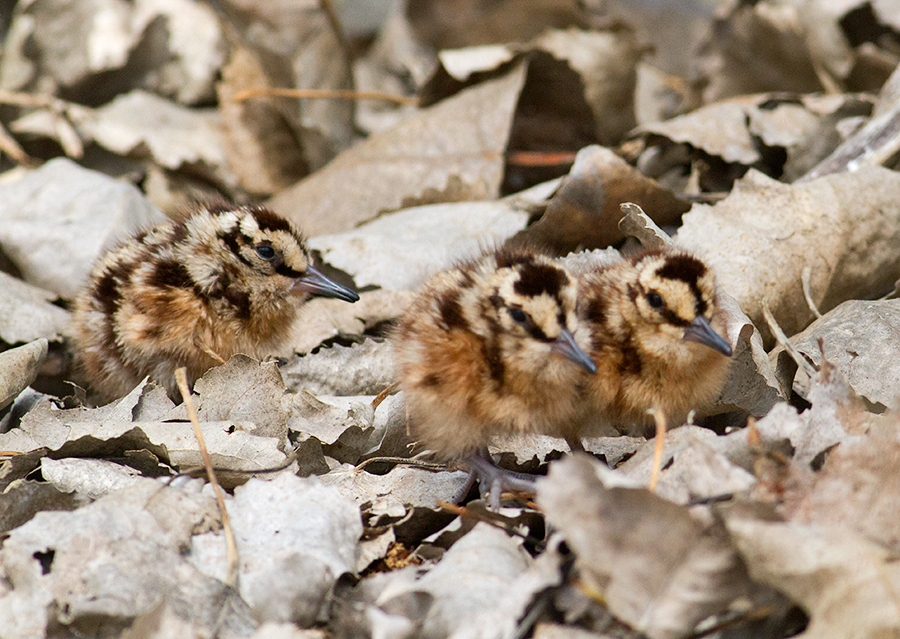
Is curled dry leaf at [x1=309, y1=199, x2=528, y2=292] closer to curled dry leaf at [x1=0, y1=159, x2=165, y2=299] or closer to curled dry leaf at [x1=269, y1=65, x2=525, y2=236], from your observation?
curled dry leaf at [x1=269, y1=65, x2=525, y2=236]

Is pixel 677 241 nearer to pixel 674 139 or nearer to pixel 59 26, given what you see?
pixel 674 139

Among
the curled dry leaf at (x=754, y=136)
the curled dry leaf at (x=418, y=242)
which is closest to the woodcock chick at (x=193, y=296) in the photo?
the curled dry leaf at (x=418, y=242)

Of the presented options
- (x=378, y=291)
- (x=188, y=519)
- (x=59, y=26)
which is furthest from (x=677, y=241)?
(x=59, y=26)

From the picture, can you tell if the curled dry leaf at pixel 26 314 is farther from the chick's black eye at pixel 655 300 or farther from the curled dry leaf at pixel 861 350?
the curled dry leaf at pixel 861 350

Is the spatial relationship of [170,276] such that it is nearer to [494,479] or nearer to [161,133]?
[494,479]

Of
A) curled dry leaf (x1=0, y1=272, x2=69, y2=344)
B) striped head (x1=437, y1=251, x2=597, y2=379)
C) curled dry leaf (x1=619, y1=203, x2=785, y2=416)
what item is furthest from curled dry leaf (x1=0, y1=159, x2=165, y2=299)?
curled dry leaf (x1=619, y1=203, x2=785, y2=416)

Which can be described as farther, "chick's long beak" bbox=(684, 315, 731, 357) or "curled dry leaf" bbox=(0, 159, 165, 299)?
"curled dry leaf" bbox=(0, 159, 165, 299)

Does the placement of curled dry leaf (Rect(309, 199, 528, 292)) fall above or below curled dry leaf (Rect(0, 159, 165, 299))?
above
